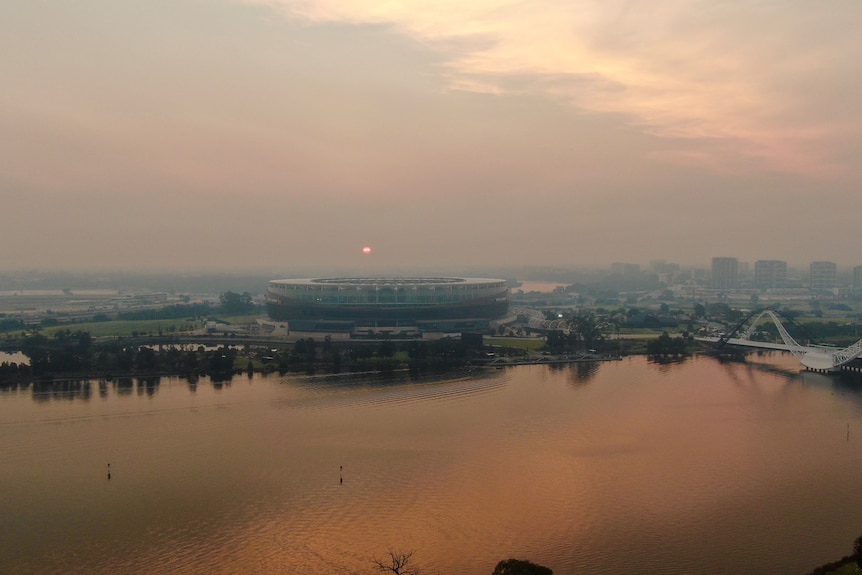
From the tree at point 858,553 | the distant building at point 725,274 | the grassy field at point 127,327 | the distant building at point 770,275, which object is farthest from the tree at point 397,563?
the distant building at point 770,275

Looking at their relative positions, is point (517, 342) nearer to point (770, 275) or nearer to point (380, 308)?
point (380, 308)

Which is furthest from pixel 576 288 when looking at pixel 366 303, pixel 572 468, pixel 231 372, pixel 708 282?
pixel 572 468

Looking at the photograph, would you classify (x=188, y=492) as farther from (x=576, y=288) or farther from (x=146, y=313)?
(x=576, y=288)

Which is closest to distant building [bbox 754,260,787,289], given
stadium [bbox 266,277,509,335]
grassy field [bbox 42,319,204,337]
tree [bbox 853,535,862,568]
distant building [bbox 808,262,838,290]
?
distant building [bbox 808,262,838,290]

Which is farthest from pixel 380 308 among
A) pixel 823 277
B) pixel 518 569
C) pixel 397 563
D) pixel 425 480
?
pixel 823 277

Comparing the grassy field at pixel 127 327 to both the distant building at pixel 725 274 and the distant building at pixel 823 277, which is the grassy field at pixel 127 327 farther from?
the distant building at pixel 823 277

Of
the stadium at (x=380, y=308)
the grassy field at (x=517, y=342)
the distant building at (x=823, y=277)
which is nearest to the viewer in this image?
the grassy field at (x=517, y=342)
